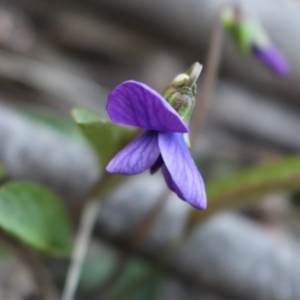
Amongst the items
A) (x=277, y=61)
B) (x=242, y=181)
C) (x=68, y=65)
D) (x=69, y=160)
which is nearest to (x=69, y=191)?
(x=69, y=160)

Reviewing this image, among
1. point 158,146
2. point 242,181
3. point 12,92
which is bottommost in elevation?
point 12,92

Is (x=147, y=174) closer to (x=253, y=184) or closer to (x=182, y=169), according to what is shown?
(x=253, y=184)

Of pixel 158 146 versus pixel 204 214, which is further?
pixel 204 214

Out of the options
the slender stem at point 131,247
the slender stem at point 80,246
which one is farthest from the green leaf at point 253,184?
the slender stem at point 80,246

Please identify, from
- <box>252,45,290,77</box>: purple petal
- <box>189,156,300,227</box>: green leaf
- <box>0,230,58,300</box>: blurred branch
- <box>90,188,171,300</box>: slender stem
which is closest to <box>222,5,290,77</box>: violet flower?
<box>252,45,290,77</box>: purple petal

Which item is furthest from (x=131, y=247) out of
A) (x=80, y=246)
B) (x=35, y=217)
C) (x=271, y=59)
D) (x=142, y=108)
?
(x=142, y=108)

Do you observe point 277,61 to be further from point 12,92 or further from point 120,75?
point 120,75
